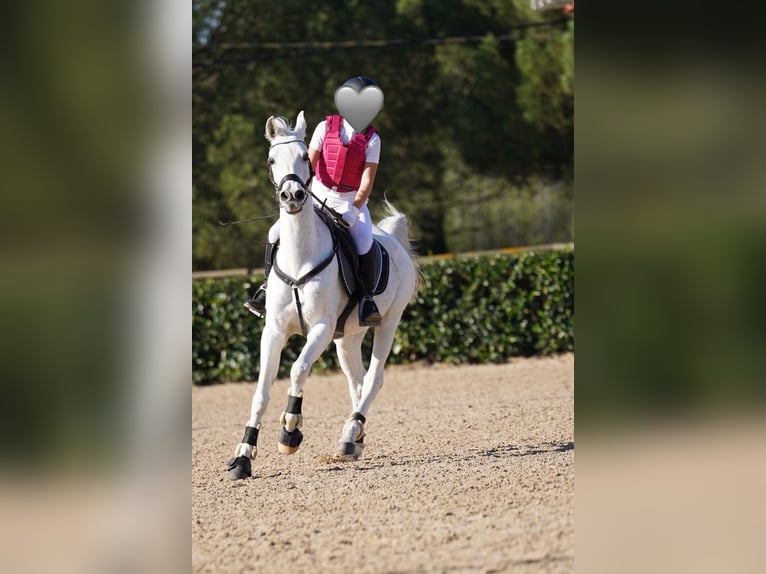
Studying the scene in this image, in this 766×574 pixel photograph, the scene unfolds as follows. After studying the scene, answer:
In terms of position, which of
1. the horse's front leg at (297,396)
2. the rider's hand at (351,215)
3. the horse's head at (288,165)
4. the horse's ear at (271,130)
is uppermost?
the horse's ear at (271,130)

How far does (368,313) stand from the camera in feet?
22.9

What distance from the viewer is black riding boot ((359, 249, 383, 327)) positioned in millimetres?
6984

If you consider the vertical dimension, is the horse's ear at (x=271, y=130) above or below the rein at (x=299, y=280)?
above

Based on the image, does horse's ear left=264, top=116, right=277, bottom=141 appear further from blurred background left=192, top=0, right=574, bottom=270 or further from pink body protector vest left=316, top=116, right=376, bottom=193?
blurred background left=192, top=0, right=574, bottom=270

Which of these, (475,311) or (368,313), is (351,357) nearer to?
(368,313)

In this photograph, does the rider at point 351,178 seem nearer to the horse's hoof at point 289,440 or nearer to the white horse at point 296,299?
the white horse at point 296,299

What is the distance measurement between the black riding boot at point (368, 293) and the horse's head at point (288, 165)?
1.08 m

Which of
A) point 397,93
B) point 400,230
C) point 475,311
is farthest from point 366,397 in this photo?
point 397,93

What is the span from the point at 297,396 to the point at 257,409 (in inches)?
10.8

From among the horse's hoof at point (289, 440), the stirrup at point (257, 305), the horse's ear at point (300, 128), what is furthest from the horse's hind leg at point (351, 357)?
the horse's ear at point (300, 128)

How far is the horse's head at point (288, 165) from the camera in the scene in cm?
604

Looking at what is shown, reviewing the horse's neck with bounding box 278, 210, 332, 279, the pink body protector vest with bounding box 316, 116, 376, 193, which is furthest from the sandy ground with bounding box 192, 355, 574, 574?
the pink body protector vest with bounding box 316, 116, 376, 193
